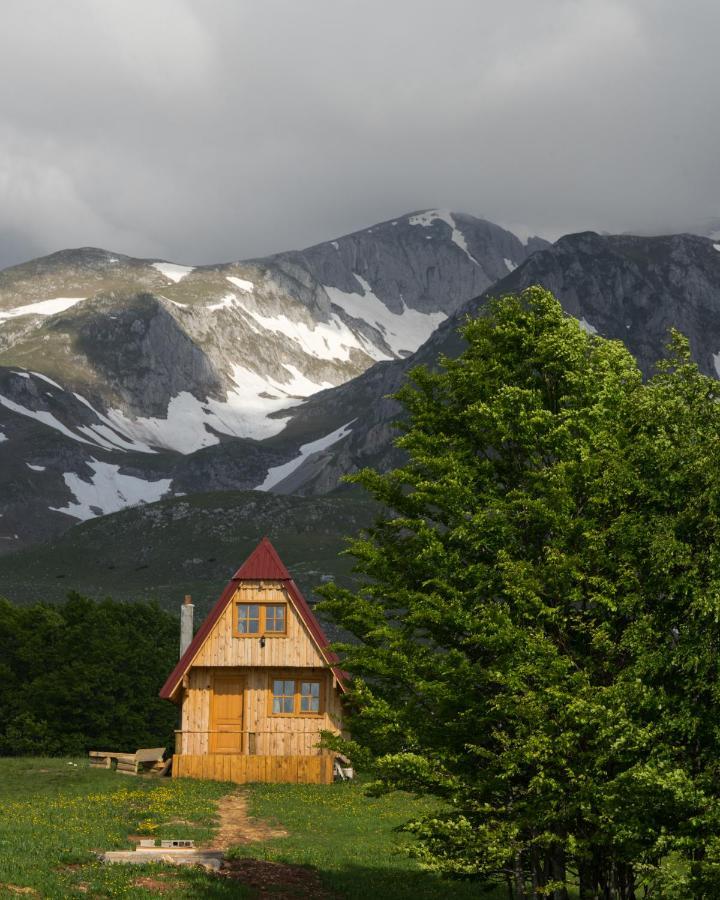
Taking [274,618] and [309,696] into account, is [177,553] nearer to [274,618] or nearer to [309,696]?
[309,696]

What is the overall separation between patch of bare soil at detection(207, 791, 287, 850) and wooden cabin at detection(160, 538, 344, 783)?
6984 millimetres

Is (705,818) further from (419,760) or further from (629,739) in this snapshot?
(419,760)

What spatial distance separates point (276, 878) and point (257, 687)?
21.7 meters

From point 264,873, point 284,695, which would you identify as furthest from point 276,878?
point 284,695

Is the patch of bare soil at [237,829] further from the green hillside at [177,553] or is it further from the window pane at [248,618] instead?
the green hillside at [177,553]

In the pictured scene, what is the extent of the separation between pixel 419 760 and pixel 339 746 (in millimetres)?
3791

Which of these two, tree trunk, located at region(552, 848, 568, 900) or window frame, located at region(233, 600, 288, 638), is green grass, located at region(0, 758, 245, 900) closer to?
window frame, located at region(233, 600, 288, 638)

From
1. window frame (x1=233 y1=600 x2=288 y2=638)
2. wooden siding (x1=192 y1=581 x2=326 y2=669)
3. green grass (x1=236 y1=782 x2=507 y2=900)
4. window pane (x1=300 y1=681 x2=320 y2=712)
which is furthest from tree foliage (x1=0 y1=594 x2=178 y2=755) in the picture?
green grass (x1=236 y1=782 x2=507 y2=900)

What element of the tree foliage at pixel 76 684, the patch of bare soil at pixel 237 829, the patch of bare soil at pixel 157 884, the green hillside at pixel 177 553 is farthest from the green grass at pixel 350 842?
the green hillside at pixel 177 553

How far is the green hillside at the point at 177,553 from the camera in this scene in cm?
15588

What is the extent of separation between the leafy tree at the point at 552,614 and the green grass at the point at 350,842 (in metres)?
2.58

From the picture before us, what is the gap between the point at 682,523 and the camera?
60.8 feet

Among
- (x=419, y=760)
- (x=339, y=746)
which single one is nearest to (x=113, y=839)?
(x=339, y=746)

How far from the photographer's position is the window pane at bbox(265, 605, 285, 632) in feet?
Result: 157
